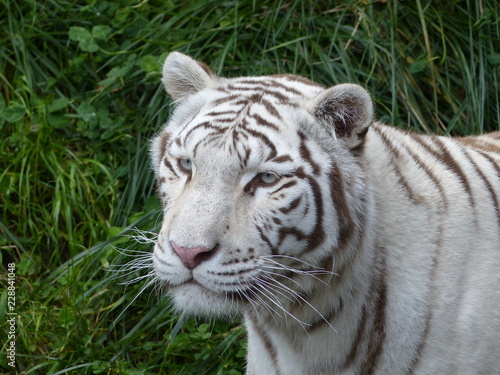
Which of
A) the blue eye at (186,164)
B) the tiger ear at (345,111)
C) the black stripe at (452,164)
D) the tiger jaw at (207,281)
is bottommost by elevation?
the tiger jaw at (207,281)

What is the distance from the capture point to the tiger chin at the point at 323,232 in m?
2.35

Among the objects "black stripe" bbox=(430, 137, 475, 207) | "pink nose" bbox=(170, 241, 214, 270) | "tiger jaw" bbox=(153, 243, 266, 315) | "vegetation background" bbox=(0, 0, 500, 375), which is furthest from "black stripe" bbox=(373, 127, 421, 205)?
"vegetation background" bbox=(0, 0, 500, 375)

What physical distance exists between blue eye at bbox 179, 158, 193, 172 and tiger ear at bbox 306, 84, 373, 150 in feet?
1.38

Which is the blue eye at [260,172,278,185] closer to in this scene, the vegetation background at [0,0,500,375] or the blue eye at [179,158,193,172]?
the blue eye at [179,158,193,172]

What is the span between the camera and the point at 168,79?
2822mm

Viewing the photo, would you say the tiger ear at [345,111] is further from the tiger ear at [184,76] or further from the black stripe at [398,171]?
the tiger ear at [184,76]

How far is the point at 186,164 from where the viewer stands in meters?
2.48

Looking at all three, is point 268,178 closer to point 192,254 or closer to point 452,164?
point 192,254

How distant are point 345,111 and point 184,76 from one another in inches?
25.5

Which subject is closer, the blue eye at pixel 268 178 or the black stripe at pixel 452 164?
the blue eye at pixel 268 178

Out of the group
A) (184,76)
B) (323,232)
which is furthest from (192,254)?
(184,76)

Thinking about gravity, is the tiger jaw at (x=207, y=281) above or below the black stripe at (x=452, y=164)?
below

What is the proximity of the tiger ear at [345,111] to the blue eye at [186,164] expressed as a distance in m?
0.42

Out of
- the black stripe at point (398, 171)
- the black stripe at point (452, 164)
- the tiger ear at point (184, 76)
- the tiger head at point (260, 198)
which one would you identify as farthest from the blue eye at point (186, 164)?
the black stripe at point (452, 164)
